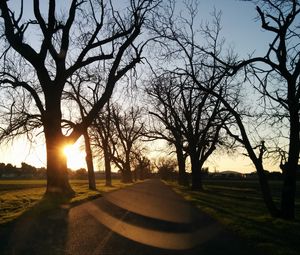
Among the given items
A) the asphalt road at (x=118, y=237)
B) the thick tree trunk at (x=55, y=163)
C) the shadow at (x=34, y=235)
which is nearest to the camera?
the shadow at (x=34, y=235)

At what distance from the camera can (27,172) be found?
181750 mm

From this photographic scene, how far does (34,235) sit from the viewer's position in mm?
10227

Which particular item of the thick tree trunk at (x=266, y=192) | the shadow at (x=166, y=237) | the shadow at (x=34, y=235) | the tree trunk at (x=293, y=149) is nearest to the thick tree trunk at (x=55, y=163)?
the shadow at (x=34, y=235)

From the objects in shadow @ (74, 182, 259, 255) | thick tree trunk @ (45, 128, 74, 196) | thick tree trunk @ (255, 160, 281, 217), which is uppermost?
thick tree trunk @ (45, 128, 74, 196)

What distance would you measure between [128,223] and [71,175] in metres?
155

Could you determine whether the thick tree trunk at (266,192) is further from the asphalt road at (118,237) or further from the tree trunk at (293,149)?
the asphalt road at (118,237)

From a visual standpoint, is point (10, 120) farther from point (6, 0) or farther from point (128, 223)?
point (128, 223)

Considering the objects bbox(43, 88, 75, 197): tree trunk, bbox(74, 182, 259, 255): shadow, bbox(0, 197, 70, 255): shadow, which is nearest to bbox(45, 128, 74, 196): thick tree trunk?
bbox(43, 88, 75, 197): tree trunk

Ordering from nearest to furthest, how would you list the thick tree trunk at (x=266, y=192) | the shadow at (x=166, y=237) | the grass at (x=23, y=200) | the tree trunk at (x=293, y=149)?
the shadow at (x=166, y=237), the tree trunk at (x=293, y=149), the thick tree trunk at (x=266, y=192), the grass at (x=23, y=200)

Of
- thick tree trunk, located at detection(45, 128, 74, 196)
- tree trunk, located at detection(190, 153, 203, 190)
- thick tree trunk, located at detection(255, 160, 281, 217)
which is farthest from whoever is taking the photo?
tree trunk, located at detection(190, 153, 203, 190)

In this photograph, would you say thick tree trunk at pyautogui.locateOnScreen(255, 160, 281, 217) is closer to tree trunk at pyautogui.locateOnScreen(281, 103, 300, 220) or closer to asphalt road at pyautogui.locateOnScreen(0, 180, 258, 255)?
tree trunk at pyautogui.locateOnScreen(281, 103, 300, 220)

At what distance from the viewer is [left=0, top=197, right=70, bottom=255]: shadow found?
837cm

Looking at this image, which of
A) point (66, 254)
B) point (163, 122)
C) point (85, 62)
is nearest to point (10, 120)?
point (85, 62)

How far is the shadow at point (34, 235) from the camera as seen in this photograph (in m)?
8.37
